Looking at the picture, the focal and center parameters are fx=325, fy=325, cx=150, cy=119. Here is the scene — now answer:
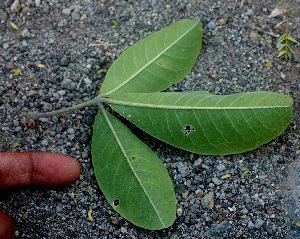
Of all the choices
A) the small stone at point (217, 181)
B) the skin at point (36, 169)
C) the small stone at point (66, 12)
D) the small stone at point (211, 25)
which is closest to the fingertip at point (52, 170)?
the skin at point (36, 169)

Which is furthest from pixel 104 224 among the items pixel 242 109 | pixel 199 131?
pixel 242 109

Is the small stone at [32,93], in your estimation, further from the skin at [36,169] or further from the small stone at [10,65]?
the skin at [36,169]

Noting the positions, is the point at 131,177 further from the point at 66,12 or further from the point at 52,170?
the point at 66,12

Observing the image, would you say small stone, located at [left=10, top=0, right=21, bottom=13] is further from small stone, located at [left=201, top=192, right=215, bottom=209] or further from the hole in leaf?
small stone, located at [left=201, top=192, right=215, bottom=209]

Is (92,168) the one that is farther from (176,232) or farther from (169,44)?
(169,44)

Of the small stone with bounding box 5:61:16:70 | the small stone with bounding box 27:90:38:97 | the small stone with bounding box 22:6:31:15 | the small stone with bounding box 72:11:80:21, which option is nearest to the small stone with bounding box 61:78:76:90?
the small stone with bounding box 27:90:38:97
